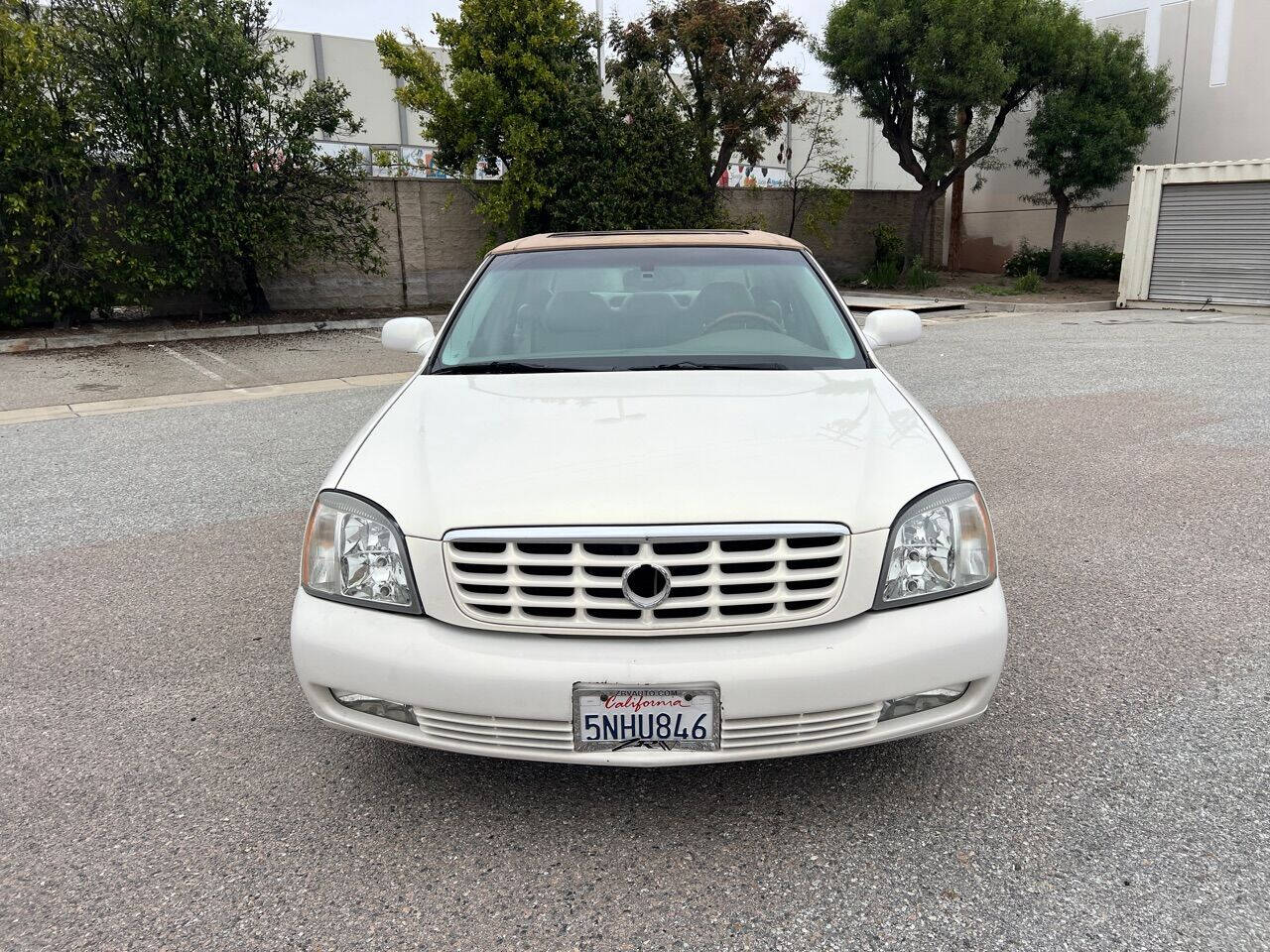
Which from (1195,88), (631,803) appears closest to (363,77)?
(1195,88)

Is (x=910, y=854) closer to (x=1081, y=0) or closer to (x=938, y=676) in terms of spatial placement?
(x=938, y=676)

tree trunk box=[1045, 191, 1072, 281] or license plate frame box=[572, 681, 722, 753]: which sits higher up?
tree trunk box=[1045, 191, 1072, 281]

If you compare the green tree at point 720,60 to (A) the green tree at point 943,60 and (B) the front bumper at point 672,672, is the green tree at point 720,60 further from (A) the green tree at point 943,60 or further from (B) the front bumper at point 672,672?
(B) the front bumper at point 672,672

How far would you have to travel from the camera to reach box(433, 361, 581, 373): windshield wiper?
3.26 metres

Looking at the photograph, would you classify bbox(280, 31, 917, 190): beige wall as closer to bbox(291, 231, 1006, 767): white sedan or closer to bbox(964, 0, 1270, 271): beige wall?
bbox(964, 0, 1270, 271): beige wall

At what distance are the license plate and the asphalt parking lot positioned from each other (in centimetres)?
34

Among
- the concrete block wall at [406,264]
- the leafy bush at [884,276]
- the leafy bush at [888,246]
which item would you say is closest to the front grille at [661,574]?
the concrete block wall at [406,264]

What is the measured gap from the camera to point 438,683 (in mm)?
2197

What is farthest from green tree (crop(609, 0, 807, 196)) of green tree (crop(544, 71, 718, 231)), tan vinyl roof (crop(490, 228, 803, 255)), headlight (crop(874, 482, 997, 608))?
headlight (crop(874, 482, 997, 608))

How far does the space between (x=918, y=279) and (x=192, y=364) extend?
57.2 ft

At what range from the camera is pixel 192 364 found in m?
11.4

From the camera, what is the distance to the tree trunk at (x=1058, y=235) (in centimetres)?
2391

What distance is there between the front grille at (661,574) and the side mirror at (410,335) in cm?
190

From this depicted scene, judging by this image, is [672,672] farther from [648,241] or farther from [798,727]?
[648,241]
